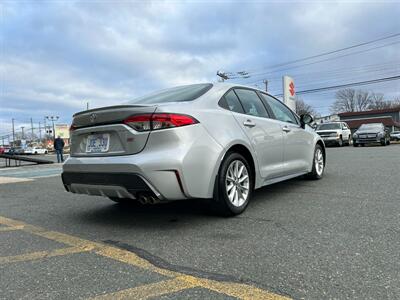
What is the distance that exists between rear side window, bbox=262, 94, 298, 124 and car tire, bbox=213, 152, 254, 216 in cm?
141

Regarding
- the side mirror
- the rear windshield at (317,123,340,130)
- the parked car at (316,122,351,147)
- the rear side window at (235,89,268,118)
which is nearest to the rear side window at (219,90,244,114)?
→ the rear side window at (235,89,268,118)

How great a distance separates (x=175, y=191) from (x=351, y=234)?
1.76 metres

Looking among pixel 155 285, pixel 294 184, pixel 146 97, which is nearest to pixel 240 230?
pixel 155 285

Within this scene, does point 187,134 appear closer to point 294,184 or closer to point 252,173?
point 252,173

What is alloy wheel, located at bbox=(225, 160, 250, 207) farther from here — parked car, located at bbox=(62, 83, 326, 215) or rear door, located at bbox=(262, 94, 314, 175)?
rear door, located at bbox=(262, 94, 314, 175)

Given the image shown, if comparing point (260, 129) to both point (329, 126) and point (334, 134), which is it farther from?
point (329, 126)

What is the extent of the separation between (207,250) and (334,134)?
77.0 ft

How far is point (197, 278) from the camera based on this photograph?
2.87 m

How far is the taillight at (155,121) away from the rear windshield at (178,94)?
53 centimetres

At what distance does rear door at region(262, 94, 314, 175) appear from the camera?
583cm

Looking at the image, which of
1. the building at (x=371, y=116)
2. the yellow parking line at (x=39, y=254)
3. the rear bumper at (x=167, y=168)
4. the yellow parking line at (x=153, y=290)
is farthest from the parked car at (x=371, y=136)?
the building at (x=371, y=116)

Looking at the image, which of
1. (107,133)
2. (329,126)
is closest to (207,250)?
(107,133)

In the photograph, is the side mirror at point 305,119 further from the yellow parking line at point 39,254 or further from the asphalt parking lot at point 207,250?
the yellow parking line at point 39,254

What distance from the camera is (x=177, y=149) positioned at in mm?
3912
